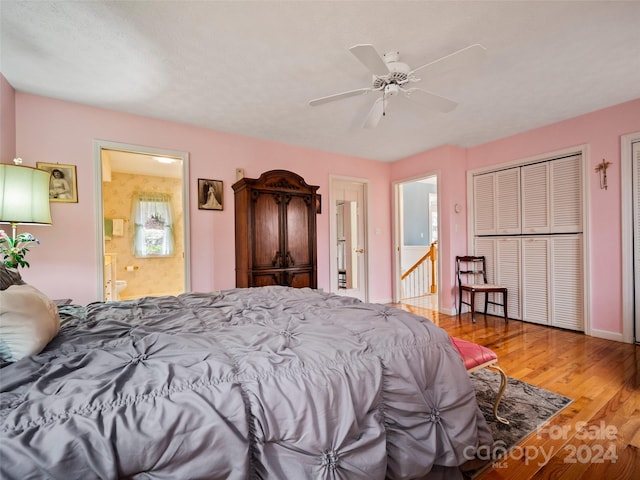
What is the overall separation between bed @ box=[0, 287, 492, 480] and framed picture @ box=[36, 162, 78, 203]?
77.4 inches

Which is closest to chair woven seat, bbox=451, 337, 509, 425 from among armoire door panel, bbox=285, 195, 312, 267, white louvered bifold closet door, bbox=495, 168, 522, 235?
armoire door panel, bbox=285, 195, 312, 267

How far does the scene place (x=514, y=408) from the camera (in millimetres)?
1888

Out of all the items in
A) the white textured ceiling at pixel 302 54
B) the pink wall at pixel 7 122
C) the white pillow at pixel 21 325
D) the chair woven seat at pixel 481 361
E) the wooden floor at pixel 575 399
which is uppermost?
the white textured ceiling at pixel 302 54

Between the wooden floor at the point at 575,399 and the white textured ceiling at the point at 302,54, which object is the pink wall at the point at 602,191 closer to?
the white textured ceiling at the point at 302,54

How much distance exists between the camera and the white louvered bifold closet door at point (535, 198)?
3650 mm

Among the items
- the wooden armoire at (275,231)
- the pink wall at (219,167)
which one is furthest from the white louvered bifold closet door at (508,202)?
the wooden armoire at (275,231)

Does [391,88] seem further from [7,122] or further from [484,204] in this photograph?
[7,122]

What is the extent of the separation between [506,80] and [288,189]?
94.4 inches

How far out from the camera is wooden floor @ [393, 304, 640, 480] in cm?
142

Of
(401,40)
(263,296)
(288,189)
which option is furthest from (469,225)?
(263,296)

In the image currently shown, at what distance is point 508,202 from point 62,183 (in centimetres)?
527

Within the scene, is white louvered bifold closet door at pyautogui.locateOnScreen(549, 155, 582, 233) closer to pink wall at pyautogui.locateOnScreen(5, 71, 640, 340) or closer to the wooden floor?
pink wall at pyautogui.locateOnScreen(5, 71, 640, 340)

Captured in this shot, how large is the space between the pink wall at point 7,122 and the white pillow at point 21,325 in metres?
2.19

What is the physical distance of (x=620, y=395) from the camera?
201 cm
